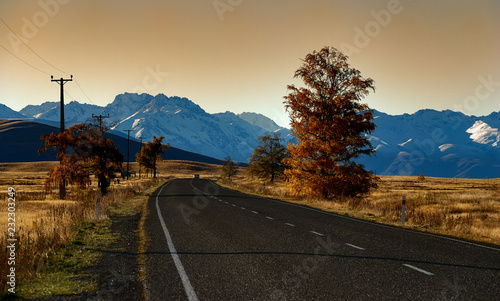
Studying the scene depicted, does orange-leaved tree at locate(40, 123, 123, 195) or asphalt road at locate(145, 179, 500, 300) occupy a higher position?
orange-leaved tree at locate(40, 123, 123, 195)

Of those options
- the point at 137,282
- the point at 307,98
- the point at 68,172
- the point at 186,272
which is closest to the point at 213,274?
the point at 186,272

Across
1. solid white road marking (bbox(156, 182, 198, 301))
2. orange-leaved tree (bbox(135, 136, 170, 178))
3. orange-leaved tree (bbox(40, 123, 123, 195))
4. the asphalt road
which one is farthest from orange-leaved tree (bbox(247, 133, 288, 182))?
solid white road marking (bbox(156, 182, 198, 301))

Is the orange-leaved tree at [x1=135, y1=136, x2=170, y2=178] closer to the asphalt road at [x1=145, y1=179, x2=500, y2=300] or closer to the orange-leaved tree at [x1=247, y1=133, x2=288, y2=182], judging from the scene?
the orange-leaved tree at [x1=247, y1=133, x2=288, y2=182]

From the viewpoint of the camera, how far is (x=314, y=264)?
24.2ft

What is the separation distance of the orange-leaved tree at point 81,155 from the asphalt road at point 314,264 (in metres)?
19.2

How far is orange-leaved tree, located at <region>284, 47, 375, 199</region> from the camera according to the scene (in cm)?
2262

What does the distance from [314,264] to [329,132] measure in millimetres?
16097

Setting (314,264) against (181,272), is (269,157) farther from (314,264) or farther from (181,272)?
(181,272)

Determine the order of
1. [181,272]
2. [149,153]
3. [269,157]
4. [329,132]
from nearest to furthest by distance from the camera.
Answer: [181,272], [329,132], [269,157], [149,153]

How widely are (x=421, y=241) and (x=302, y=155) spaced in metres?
13.3

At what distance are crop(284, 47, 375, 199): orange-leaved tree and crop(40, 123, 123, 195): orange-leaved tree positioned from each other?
1603 centimetres

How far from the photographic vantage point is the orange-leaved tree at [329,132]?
22.6m

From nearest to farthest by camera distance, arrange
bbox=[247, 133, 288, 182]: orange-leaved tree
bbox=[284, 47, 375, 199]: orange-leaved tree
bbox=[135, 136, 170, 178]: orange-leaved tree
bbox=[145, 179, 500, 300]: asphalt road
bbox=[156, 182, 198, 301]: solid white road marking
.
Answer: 1. bbox=[156, 182, 198, 301]: solid white road marking
2. bbox=[145, 179, 500, 300]: asphalt road
3. bbox=[284, 47, 375, 199]: orange-leaved tree
4. bbox=[247, 133, 288, 182]: orange-leaved tree
5. bbox=[135, 136, 170, 178]: orange-leaved tree

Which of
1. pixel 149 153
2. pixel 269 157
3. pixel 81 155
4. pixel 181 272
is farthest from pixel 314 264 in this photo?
pixel 149 153
